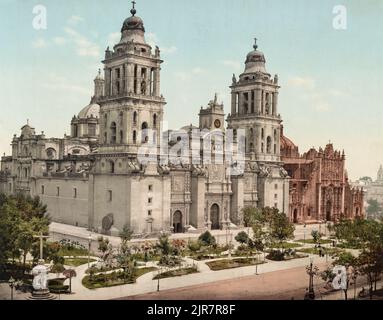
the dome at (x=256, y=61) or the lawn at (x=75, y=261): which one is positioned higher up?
the dome at (x=256, y=61)

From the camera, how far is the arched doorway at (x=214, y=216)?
6981 centimetres

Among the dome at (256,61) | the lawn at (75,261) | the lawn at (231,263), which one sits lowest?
the lawn at (231,263)

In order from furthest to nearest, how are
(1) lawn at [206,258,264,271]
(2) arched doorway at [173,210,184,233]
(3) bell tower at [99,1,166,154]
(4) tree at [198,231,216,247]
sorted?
(2) arched doorway at [173,210,184,233]
(3) bell tower at [99,1,166,154]
(4) tree at [198,231,216,247]
(1) lawn at [206,258,264,271]

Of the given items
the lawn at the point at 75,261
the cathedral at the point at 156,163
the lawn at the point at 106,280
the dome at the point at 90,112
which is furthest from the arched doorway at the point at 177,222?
the dome at the point at 90,112

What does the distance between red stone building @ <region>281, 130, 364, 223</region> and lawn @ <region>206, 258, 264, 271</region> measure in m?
32.9

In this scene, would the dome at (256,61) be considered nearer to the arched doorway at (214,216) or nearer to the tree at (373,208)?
the arched doorway at (214,216)

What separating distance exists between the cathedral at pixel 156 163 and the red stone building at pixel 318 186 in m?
0.18

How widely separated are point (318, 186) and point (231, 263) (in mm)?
39158

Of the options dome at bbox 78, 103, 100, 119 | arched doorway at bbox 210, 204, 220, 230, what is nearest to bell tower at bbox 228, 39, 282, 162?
arched doorway at bbox 210, 204, 220, 230

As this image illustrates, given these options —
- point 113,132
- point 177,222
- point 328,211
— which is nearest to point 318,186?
point 328,211

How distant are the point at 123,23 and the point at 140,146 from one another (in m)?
14.6

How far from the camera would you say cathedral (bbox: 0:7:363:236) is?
59.1 metres

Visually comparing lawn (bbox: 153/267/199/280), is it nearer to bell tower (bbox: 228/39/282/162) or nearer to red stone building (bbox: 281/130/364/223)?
bell tower (bbox: 228/39/282/162)
